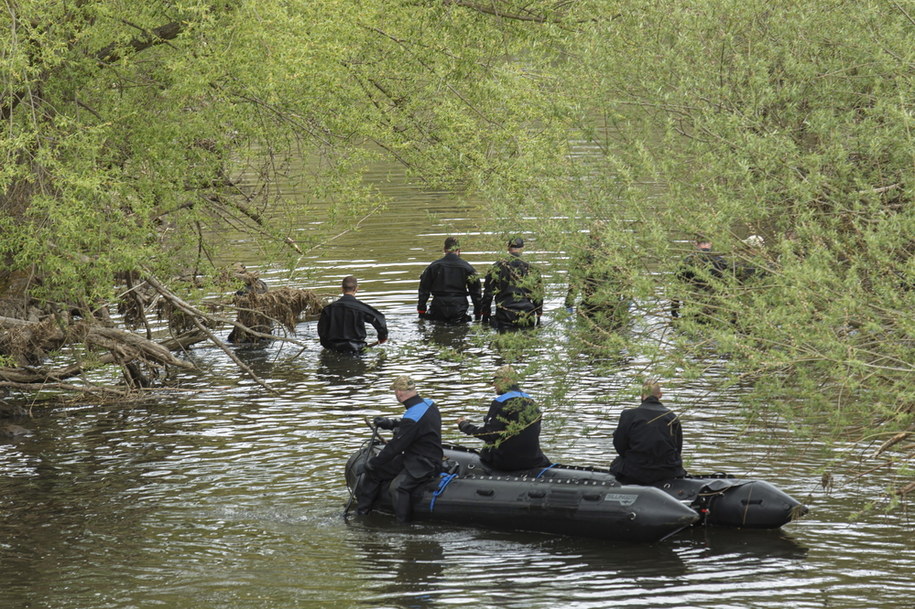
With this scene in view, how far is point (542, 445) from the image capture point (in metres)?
13.7

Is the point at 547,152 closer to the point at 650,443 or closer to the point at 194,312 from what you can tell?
the point at 650,443

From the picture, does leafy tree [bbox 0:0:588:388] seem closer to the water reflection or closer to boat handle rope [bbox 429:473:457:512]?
the water reflection

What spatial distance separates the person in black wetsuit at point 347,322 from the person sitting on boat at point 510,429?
682cm

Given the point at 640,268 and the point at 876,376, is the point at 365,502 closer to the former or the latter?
the point at 640,268

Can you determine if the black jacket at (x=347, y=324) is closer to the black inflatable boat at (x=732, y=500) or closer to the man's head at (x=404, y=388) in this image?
the man's head at (x=404, y=388)

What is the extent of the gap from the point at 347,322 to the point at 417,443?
7.22m

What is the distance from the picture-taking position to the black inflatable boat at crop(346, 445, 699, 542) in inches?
410

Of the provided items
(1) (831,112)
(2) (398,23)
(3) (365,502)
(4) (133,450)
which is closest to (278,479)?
(3) (365,502)

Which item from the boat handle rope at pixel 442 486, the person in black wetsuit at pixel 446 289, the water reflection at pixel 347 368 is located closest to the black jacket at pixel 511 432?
the boat handle rope at pixel 442 486

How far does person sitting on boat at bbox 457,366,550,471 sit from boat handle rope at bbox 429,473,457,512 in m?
0.50

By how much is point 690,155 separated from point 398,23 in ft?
29.6

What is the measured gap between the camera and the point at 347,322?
18797 mm

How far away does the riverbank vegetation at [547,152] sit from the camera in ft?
28.5

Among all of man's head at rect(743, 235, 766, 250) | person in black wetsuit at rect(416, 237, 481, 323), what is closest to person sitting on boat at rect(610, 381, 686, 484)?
man's head at rect(743, 235, 766, 250)
